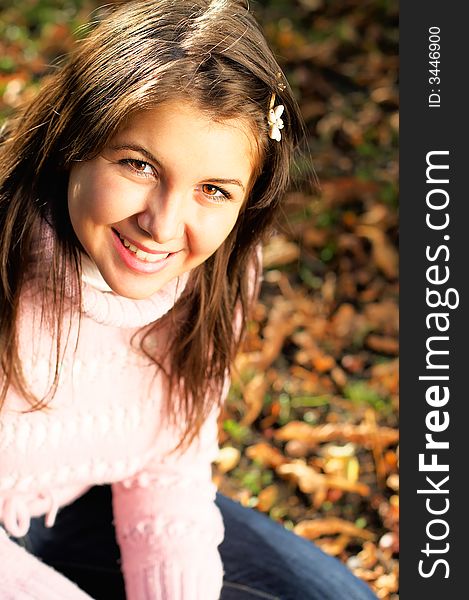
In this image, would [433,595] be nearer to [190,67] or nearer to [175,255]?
[175,255]

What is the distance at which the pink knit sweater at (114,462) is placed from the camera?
1.80 meters

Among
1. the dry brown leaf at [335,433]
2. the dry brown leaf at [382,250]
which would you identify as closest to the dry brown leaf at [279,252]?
the dry brown leaf at [382,250]

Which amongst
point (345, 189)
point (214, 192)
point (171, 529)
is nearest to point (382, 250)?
point (345, 189)

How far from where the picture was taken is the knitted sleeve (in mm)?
2043

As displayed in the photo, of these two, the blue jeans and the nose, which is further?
the blue jeans

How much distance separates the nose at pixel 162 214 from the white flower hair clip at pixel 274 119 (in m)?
0.21

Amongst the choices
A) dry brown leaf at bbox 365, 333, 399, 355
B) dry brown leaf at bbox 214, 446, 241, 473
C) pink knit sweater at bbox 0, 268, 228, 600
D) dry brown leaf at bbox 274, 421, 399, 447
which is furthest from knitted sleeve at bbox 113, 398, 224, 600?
dry brown leaf at bbox 365, 333, 399, 355

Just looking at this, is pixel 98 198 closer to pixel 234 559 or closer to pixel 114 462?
pixel 114 462

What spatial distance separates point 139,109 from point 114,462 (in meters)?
0.82

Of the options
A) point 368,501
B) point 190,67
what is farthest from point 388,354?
point 190,67

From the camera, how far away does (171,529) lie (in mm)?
2070

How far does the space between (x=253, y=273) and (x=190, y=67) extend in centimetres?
66

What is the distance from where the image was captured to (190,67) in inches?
61.7

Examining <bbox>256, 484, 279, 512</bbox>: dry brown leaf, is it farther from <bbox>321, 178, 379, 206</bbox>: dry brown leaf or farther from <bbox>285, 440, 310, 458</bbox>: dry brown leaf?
<bbox>321, 178, 379, 206</bbox>: dry brown leaf
